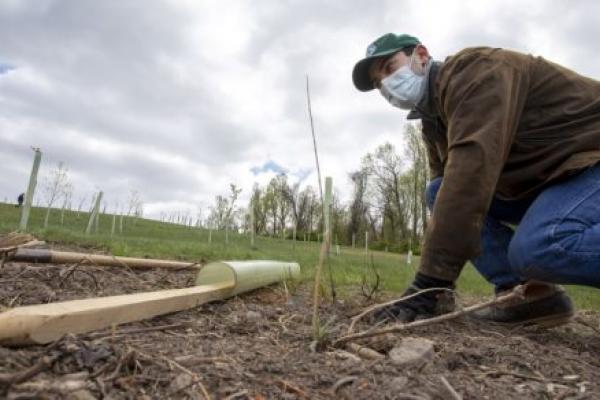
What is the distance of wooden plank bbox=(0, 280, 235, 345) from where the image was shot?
113 cm

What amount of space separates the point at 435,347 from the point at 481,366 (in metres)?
0.17

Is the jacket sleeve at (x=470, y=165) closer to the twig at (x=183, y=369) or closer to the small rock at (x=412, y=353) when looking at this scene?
the small rock at (x=412, y=353)

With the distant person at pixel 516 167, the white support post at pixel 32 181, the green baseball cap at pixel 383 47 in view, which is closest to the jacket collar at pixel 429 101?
the distant person at pixel 516 167

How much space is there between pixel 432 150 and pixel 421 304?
1102mm

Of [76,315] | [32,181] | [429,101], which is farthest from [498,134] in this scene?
[32,181]

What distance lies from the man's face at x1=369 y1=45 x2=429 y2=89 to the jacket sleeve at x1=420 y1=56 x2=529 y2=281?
0.46 meters

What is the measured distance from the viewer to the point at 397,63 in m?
2.47

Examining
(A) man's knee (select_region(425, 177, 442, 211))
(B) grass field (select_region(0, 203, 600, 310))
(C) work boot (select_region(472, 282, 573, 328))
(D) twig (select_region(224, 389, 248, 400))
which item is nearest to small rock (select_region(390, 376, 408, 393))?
(D) twig (select_region(224, 389, 248, 400))

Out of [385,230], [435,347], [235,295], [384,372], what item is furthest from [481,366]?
[385,230]

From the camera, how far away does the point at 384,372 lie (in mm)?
1271

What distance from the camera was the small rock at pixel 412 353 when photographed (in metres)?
1.37

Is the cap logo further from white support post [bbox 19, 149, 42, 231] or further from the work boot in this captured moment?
white support post [bbox 19, 149, 42, 231]

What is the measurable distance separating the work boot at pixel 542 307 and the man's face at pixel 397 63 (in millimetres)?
1225

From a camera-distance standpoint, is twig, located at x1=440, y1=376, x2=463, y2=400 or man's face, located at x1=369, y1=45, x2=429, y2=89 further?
man's face, located at x1=369, y1=45, x2=429, y2=89
